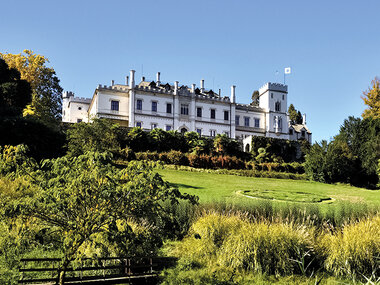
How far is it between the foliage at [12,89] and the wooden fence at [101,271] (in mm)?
20034

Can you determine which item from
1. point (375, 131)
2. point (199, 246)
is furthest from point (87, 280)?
point (375, 131)

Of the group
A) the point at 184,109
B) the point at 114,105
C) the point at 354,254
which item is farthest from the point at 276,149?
the point at 354,254

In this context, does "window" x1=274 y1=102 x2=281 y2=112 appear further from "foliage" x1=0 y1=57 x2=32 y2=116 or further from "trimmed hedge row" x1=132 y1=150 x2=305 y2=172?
"foliage" x1=0 y1=57 x2=32 y2=116

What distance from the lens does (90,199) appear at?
5109mm

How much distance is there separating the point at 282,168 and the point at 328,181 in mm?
4291

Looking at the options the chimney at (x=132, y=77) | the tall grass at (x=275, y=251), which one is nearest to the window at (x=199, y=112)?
the chimney at (x=132, y=77)

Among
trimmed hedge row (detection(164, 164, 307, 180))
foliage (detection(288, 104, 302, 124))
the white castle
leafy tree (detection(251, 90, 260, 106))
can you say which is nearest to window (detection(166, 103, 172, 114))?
the white castle

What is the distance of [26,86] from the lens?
27.1 m

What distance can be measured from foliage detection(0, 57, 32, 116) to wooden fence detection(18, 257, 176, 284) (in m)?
20.0

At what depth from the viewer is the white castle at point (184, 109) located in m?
38.2

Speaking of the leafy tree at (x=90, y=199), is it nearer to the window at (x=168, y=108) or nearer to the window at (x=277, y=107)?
the window at (x=168, y=108)

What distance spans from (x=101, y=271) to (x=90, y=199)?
2.21 meters

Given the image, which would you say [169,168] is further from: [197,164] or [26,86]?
[26,86]

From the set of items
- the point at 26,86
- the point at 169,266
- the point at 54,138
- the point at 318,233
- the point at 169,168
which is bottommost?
the point at 169,266
